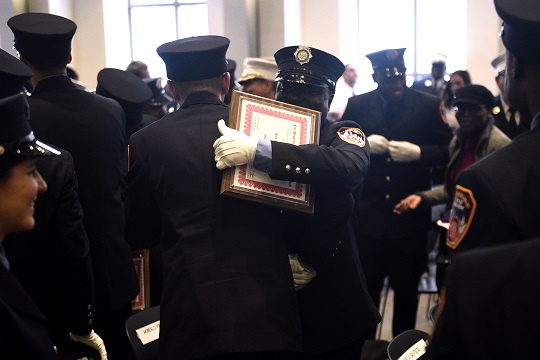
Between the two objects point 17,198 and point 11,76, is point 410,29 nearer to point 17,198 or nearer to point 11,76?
point 11,76

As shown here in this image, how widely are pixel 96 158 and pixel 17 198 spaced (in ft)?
4.33

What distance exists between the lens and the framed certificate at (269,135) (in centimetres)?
218

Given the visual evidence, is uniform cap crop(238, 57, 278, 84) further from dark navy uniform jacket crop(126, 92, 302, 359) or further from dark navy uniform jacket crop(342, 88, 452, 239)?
dark navy uniform jacket crop(126, 92, 302, 359)

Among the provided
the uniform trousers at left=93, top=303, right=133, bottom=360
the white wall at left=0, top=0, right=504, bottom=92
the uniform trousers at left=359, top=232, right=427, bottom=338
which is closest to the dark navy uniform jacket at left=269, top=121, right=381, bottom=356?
the uniform trousers at left=93, top=303, right=133, bottom=360

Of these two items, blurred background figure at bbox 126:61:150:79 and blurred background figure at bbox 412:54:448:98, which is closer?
blurred background figure at bbox 126:61:150:79

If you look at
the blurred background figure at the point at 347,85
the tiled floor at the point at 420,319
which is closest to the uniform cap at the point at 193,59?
the tiled floor at the point at 420,319

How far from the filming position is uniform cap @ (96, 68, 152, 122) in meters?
3.84

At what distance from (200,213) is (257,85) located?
2.23 meters

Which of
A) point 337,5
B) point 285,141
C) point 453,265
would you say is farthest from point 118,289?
point 337,5

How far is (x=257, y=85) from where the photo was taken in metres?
4.33

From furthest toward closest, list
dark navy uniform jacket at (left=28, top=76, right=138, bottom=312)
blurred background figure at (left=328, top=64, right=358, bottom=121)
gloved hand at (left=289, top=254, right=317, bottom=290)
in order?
blurred background figure at (left=328, top=64, right=358, bottom=121) → dark navy uniform jacket at (left=28, top=76, right=138, bottom=312) → gloved hand at (left=289, top=254, right=317, bottom=290)

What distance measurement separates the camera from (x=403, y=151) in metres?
4.25

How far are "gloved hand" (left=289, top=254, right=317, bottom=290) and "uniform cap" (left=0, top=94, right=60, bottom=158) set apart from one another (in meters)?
0.85

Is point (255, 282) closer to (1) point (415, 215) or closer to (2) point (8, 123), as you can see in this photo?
(2) point (8, 123)
